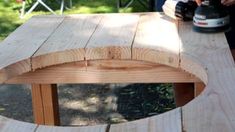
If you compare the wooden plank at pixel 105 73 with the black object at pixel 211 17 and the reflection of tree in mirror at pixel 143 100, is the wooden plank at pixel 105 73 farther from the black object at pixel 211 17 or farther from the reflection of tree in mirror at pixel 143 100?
the reflection of tree in mirror at pixel 143 100

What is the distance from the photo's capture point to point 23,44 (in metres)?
1.74

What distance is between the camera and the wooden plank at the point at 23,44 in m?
1.55

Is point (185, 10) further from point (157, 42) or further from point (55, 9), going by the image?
point (55, 9)

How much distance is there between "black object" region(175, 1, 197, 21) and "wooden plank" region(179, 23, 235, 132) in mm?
38

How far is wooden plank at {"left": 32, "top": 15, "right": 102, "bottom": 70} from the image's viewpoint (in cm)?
164

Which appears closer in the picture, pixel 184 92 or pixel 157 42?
pixel 157 42

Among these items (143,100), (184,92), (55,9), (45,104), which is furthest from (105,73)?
(55,9)

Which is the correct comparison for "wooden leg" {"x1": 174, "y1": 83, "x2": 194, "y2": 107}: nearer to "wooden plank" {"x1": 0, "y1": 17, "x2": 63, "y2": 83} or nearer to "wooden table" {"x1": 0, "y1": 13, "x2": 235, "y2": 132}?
"wooden table" {"x1": 0, "y1": 13, "x2": 235, "y2": 132}

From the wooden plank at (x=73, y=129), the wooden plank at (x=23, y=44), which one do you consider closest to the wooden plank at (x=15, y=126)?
the wooden plank at (x=73, y=129)

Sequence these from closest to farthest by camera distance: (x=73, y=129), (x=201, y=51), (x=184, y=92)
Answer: (x=73, y=129), (x=201, y=51), (x=184, y=92)

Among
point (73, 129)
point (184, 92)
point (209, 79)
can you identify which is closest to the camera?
point (73, 129)

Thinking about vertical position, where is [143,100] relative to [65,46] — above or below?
below

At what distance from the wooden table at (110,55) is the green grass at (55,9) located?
3125mm

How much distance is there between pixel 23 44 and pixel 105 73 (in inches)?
12.0
